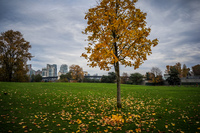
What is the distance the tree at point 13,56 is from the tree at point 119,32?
32.1 meters

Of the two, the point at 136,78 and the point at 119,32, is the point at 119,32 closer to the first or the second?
the point at 119,32

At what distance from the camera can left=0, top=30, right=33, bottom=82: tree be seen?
30.4 m

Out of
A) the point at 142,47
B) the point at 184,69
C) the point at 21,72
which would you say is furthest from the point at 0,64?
the point at 184,69

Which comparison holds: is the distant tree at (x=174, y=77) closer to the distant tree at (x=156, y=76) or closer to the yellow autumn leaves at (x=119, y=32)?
the distant tree at (x=156, y=76)

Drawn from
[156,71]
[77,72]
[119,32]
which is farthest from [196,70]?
[119,32]

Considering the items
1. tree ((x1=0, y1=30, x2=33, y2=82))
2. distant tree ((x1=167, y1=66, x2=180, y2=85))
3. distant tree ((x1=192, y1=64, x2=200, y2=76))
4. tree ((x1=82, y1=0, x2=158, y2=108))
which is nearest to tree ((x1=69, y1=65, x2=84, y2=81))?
tree ((x1=0, y1=30, x2=33, y2=82))

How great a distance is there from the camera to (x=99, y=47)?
6.94 m

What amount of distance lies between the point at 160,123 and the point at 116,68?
4449 millimetres

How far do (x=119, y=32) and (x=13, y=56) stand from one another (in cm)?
3632

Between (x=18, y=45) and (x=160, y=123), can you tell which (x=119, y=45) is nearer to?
(x=160, y=123)

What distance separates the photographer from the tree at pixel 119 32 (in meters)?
7.21

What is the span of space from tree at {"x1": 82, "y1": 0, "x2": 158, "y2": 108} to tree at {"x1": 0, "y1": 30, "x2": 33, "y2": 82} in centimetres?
3212

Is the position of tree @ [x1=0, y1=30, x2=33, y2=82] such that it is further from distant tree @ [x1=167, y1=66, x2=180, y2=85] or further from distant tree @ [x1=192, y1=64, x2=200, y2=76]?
distant tree @ [x1=192, y1=64, x2=200, y2=76]

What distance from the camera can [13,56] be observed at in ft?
105
